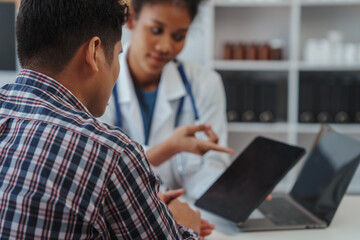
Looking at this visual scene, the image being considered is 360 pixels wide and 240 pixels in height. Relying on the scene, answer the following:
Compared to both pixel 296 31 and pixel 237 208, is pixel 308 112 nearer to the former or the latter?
pixel 296 31

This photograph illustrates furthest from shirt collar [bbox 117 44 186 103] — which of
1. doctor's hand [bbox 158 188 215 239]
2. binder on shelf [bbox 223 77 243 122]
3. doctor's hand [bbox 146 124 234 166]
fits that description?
binder on shelf [bbox 223 77 243 122]

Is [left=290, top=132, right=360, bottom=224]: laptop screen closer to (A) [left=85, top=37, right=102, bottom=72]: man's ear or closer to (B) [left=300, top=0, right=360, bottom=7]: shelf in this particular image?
(A) [left=85, top=37, right=102, bottom=72]: man's ear

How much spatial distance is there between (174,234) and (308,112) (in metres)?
2.24

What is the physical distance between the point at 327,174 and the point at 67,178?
0.76 meters

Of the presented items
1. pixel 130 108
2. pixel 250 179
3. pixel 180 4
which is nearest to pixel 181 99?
pixel 130 108

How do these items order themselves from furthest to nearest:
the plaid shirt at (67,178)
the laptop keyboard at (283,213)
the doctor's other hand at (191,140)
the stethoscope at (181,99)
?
1. the stethoscope at (181,99)
2. the doctor's other hand at (191,140)
3. the laptop keyboard at (283,213)
4. the plaid shirt at (67,178)

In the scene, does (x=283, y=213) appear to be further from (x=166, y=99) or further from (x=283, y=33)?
(x=283, y=33)

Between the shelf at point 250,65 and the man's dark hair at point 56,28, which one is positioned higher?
the man's dark hair at point 56,28

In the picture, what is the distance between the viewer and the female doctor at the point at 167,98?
1446 millimetres

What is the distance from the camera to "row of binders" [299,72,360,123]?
2.74 metres

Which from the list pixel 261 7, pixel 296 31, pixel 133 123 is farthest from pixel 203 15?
pixel 133 123

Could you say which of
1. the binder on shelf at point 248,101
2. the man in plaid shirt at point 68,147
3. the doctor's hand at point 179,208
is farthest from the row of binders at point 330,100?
the man in plaid shirt at point 68,147

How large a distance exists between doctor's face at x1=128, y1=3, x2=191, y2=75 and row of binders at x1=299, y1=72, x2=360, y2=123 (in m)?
1.43

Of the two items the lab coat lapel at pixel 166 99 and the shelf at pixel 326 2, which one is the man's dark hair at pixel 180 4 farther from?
the shelf at pixel 326 2
